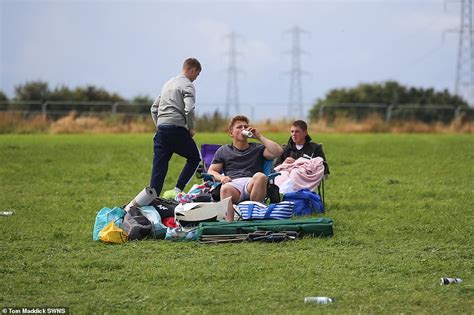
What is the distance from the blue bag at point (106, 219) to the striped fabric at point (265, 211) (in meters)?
1.20

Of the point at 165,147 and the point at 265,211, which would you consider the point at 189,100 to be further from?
the point at 265,211

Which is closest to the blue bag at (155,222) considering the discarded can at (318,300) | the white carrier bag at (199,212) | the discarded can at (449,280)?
the white carrier bag at (199,212)

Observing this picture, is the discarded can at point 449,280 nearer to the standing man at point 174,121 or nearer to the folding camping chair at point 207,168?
the folding camping chair at point 207,168

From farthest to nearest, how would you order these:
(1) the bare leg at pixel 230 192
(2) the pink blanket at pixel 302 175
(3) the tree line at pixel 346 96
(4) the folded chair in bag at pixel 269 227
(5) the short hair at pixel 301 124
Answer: (3) the tree line at pixel 346 96, (5) the short hair at pixel 301 124, (2) the pink blanket at pixel 302 175, (1) the bare leg at pixel 230 192, (4) the folded chair in bag at pixel 269 227

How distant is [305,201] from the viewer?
10.8 m

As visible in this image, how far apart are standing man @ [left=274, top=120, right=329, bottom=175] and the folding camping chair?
785 millimetres

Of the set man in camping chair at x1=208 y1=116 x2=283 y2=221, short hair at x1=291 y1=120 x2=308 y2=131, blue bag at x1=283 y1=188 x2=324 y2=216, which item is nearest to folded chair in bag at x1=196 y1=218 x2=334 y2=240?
man in camping chair at x1=208 y1=116 x2=283 y2=221

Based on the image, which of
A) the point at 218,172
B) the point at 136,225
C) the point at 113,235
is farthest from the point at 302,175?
the point at 113,235

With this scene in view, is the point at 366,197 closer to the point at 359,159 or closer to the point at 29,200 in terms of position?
the point at 29,200

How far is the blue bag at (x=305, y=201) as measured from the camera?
A: 10.7m

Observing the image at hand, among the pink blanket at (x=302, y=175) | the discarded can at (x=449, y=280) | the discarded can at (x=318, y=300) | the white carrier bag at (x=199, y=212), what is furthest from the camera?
the pink blanket at (x=302, y=175)

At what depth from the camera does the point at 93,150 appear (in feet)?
73.0

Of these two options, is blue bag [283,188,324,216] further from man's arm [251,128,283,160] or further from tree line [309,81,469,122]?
tree line [309,81,469,122]

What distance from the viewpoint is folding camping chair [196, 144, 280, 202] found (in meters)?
10.3
